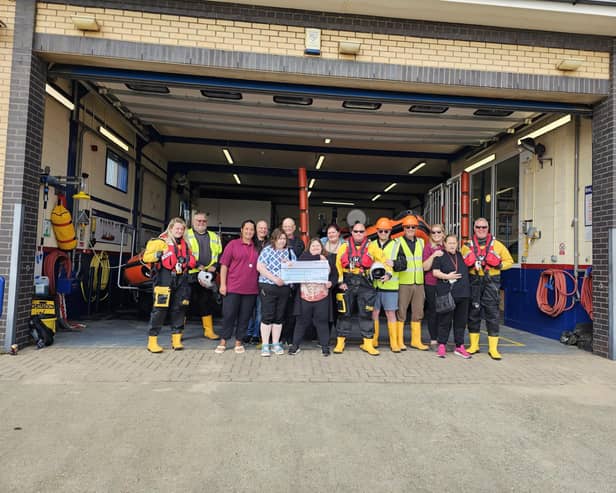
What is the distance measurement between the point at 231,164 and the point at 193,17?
8.28m

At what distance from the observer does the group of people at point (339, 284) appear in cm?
557

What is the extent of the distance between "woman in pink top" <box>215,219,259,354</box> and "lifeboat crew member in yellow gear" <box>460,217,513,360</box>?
9.74 feet

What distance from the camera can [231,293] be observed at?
5629mm

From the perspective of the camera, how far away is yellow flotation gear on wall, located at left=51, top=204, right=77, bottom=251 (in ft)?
22.7

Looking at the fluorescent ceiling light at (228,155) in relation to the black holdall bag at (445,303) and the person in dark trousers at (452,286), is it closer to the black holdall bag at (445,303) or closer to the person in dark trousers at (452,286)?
the person in dark trousers at (452,286)

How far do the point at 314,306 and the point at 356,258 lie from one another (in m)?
0.85

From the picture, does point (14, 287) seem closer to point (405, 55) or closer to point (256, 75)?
point (256, 75)

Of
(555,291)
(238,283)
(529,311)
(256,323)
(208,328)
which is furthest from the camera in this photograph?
(529,311)

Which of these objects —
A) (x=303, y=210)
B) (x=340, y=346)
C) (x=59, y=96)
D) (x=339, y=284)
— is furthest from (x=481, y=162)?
(x=59, y=96)

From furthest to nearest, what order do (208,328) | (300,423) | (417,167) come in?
(417,167) → (208,328) → (300,423)

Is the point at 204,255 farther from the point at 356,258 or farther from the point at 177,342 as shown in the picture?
the point at 356,258

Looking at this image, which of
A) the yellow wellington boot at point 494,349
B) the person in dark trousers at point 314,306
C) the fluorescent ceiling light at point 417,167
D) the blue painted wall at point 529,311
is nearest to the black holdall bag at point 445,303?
the yellow wellington boot at point 494,349

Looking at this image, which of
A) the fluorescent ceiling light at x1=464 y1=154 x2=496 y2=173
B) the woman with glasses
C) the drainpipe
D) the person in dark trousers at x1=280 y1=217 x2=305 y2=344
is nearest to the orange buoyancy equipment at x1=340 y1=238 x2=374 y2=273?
the person in dark trousers at x1=280 y1=217 x2=305 y2=344

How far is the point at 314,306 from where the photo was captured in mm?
5605
